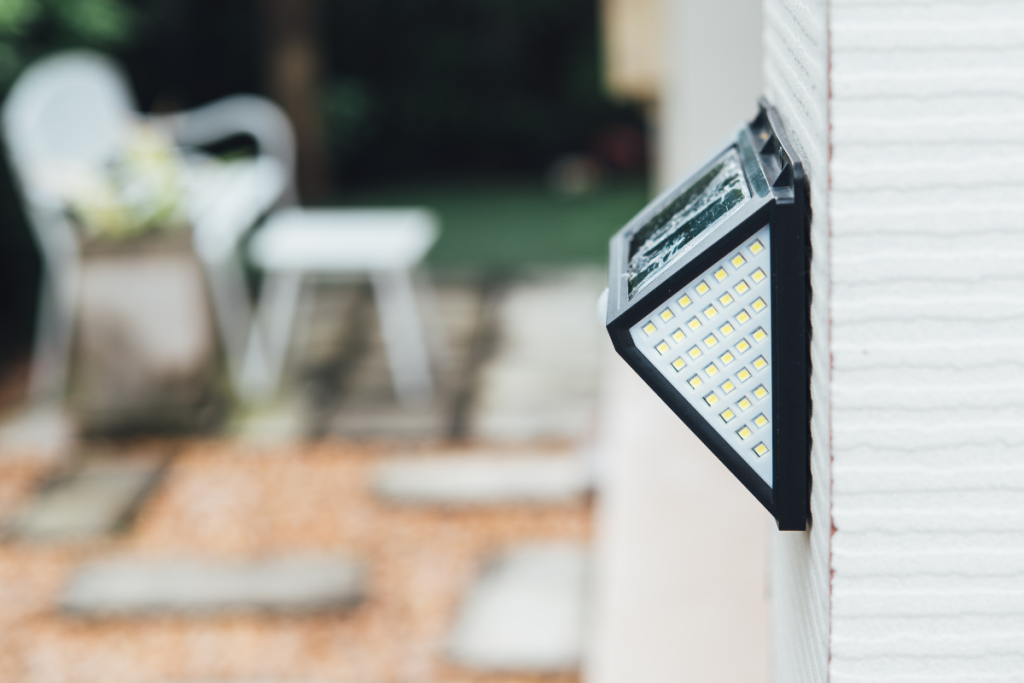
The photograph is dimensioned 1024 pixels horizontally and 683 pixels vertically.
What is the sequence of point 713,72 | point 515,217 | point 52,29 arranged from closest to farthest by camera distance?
point 713,72 < point 52,29 < point 515,217

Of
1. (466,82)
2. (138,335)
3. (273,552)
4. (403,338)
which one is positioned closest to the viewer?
(273,552)

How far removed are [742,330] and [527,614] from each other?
2039 mm

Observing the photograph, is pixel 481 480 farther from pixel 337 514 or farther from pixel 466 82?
pixel 466 82

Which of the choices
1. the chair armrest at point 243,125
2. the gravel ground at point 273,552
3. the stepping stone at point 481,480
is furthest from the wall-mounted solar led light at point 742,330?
Result: the chair armrest at point 243,125

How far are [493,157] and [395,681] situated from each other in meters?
6.91

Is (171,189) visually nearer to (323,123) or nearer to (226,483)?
(226,483)

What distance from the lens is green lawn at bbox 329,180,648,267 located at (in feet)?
20.8

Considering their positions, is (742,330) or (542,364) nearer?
(742,330)

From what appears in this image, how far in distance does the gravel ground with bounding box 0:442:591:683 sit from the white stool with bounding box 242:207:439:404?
55 cm

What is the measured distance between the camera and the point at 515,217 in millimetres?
7344

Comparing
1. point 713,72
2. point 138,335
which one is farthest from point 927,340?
point 138,335

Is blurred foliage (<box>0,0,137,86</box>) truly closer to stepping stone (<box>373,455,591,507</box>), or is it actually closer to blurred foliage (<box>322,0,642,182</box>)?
stepping stone (<box>373,455,591,507</box>)

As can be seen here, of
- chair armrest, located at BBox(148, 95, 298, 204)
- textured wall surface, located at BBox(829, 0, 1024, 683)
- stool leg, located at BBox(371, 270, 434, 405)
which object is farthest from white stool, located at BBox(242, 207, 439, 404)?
textured wall surface, located at BBox(829, 0, 1024, 683)

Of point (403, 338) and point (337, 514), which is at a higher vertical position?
point (403, 338)
